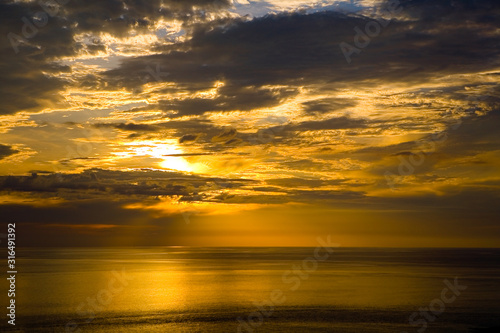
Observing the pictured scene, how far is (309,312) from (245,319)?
8.72m

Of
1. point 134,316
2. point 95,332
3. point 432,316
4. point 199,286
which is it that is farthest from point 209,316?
point 199,286

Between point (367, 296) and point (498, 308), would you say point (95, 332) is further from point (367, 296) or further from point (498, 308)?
point (498, 308)

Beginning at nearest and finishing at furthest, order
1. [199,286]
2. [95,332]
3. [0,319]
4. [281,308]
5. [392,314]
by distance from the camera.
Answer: [95,332], [0,319], [392,314], [281,308], [199,286]

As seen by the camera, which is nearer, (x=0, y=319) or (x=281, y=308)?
(x=0, y=319)

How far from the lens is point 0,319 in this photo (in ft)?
171

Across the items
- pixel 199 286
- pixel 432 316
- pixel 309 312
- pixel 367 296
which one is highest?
pixel 199 286

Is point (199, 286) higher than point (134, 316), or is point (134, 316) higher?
point (199, 286)

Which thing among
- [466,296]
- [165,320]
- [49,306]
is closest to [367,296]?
[466,296]

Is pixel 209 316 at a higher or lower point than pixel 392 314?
higher

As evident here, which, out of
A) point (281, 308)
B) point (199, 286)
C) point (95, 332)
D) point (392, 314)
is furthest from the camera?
point (199, 286)

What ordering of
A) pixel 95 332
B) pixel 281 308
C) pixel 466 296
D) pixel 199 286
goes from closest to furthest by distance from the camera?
pixel 95 332 → pixel 281 308 → pixel 466 296 → pixel 199 286

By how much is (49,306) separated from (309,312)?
34240mm

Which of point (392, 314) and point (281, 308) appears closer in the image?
point (392, 314)

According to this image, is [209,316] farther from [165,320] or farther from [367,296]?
[367,296]
